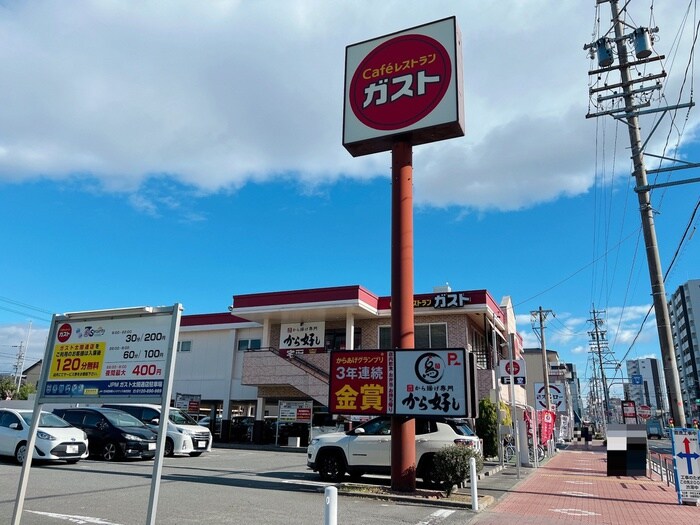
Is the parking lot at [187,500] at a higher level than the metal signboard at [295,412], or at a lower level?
lower

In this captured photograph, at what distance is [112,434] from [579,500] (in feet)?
42.5

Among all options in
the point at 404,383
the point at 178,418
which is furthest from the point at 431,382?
the point at 178,418

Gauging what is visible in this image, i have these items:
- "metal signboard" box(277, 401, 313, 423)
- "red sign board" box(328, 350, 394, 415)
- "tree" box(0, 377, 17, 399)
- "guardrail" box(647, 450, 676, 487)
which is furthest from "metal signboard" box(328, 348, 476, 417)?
"tree" box(0, 377, 17, 399)

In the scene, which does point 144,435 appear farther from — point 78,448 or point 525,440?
Answer: point 525,440

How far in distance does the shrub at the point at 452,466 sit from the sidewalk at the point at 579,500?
79 centimetres

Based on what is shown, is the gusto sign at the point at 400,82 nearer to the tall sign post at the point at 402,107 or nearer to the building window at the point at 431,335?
the tall sign post at the point at 402,107

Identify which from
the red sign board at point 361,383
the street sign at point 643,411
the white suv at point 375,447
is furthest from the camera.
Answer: the street sign at point 643,411

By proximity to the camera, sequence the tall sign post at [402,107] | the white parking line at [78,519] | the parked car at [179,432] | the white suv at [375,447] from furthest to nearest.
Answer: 1. the parked car at [179,432]
2. the tall sign post at [402,107]
3. the white suv at [375,447]
4. the white parking line at [78,519]

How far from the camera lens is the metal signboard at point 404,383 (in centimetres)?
1077

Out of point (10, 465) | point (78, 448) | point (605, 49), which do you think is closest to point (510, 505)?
point (78, 448)

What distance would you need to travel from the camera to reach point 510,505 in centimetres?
1023

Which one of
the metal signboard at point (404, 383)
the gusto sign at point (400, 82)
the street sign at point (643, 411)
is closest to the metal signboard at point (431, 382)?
the metal signboard at point (404, 383)

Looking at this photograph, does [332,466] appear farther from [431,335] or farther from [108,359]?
[431,335]

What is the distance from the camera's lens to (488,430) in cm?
2158
